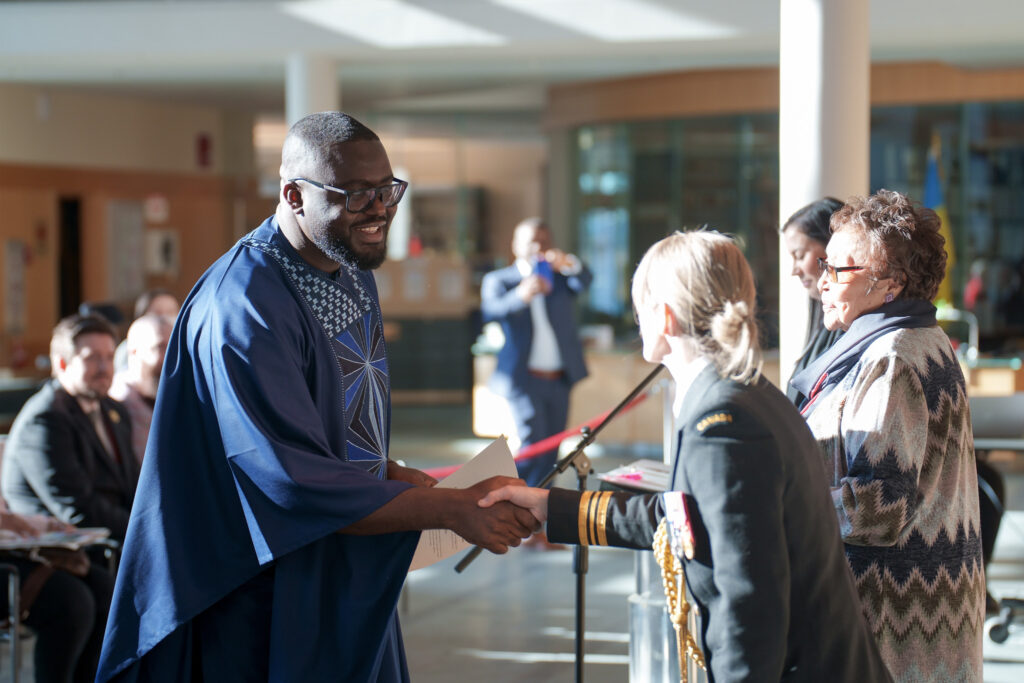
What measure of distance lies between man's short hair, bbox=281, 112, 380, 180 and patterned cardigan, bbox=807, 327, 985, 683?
113 centimetres

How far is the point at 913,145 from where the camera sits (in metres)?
10.9

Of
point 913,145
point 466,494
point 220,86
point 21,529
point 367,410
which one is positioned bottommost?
point 21,529

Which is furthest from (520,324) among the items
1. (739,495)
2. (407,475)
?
(739,495)

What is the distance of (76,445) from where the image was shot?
4.04m

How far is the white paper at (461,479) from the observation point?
234 centimetres

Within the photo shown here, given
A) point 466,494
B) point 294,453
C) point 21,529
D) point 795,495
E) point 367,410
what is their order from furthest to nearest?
point 21,529, point 367,410, point 466,494, point 294,453, point 795,495

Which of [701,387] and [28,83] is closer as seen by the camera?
[701,387]

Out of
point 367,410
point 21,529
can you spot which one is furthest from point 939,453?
point 21,529

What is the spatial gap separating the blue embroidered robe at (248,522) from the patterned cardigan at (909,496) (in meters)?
0.89

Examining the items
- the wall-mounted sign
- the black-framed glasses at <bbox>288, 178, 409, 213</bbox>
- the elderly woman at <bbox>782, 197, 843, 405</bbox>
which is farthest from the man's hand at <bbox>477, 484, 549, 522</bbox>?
the wall-mounted sign

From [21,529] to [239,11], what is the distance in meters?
5.81

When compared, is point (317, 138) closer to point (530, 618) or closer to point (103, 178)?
point (530, 618)

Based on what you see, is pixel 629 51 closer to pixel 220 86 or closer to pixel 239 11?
pixel 239 11

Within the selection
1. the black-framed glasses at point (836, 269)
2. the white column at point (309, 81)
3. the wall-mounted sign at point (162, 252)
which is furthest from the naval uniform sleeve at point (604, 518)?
the wall-mounted sign at point (162, 252)
